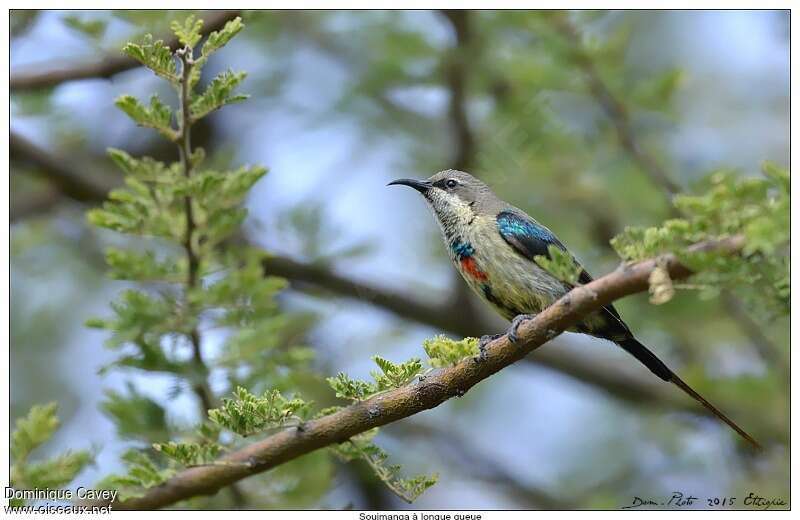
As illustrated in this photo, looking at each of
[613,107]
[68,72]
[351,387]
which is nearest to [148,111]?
[351,387]

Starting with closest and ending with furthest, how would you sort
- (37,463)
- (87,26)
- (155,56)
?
(155,56)
(37,463)
(87,26)

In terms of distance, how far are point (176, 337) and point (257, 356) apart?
1.47 feet

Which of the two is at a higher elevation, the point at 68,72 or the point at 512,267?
the point at 68,72

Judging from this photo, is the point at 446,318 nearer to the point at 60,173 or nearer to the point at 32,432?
the point at 60,173

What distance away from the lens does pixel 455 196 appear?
579cm

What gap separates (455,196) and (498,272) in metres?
0.84

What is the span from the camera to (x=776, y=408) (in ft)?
23.5

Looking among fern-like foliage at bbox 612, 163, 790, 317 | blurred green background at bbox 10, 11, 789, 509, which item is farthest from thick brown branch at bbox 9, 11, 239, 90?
fern-like foliage at bbox 612, 163, 790, 317

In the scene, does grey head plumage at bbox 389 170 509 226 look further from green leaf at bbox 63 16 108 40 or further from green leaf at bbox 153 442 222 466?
green leaf at bbox 153 442 222 466

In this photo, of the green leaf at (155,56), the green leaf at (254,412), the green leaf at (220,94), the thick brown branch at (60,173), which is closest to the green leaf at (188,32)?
the green leaf at (155,56)

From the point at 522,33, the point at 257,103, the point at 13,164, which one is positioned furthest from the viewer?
the point at 257,103

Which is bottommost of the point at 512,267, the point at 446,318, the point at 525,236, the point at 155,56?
the point at 446,318
